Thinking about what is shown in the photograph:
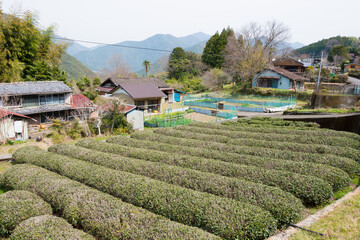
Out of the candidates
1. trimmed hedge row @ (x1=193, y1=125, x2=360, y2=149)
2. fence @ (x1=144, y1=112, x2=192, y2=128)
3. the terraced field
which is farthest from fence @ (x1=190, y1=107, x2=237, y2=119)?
the terraced field

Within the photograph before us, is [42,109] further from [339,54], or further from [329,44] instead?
[329,44]

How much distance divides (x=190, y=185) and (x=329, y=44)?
10502 cm

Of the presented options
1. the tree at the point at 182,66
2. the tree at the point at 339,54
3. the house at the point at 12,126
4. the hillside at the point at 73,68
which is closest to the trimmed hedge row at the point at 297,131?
the house at the point at 12,126

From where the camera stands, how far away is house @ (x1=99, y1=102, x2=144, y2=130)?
22219 millimetres

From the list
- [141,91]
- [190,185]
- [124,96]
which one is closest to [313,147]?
[190,185]

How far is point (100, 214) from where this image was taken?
7.07 metres

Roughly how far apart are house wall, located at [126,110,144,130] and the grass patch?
19.4 m

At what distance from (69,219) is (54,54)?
28.9m

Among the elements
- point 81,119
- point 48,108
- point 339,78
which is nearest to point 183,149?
point 81,119

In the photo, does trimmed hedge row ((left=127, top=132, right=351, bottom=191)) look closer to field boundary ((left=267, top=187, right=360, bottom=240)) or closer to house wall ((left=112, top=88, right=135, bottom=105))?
field boundary ((left=267, top=187, right=360, bottom=240))

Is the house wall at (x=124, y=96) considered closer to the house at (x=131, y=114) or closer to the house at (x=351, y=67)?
the house at (x=131, y=114)

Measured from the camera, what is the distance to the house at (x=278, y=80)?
42.1 m

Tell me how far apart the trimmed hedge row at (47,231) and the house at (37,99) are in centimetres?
1675

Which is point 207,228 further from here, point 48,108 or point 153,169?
point 48,108
